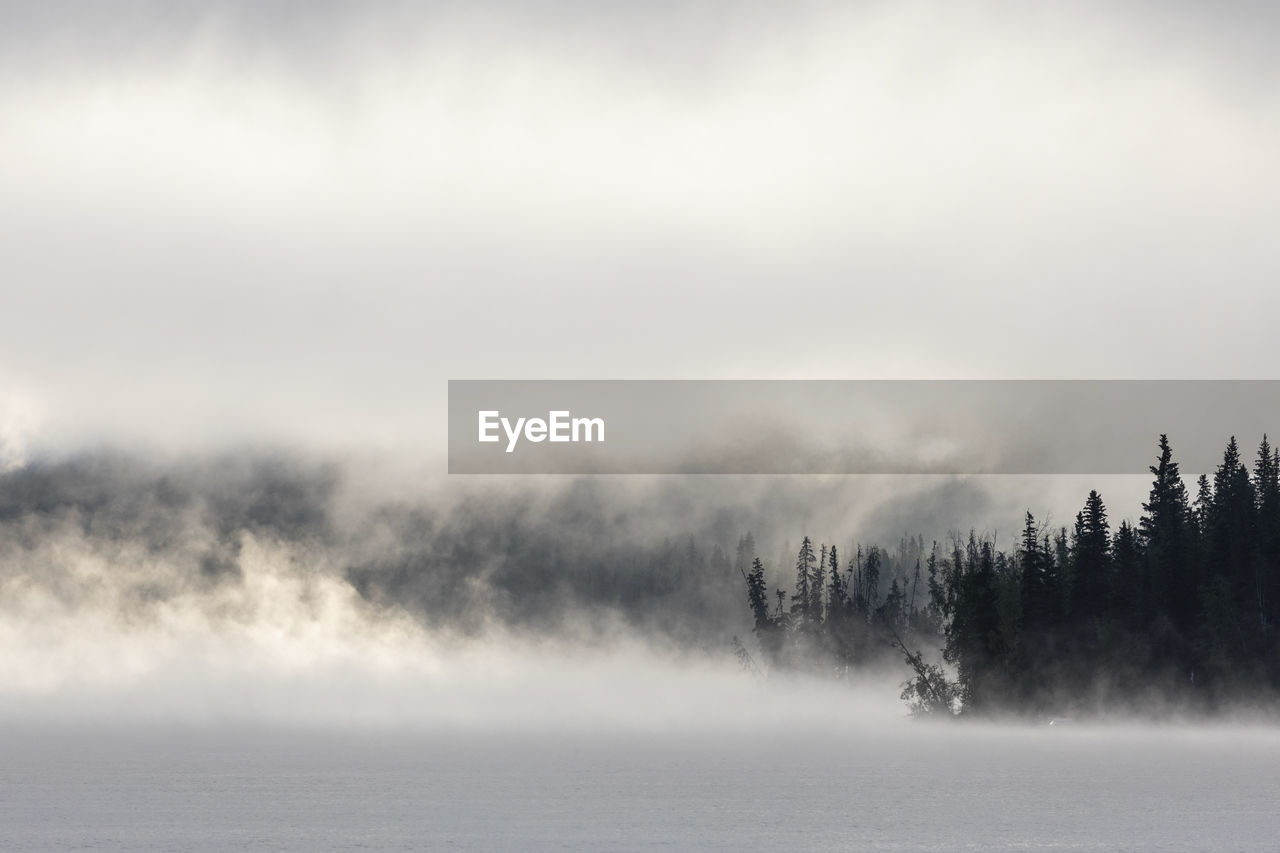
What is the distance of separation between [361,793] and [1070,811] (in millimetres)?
77296

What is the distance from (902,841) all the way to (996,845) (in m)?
7.75

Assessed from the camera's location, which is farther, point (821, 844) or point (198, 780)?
point (198, 780)

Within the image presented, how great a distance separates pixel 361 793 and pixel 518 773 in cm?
4005

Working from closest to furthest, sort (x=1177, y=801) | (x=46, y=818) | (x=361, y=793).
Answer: (x=46, y=818) → (x=1177, y=801) → (x=361, y=793)

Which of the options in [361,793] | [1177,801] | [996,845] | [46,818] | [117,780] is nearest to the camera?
[996,845]

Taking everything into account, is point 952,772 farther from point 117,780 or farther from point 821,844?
point 117,780

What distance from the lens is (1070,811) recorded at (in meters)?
138

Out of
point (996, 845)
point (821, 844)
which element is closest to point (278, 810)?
point (821, 844)

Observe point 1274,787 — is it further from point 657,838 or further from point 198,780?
point 198,780

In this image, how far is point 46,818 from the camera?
427ft

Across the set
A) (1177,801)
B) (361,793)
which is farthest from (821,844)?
(361,793)

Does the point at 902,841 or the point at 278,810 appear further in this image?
the point at 278,810

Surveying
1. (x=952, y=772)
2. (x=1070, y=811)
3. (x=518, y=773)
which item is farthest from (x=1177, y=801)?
(x=518, y=773)

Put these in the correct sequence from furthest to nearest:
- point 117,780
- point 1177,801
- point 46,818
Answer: point 117,780, point 1177,801, point 46,818
